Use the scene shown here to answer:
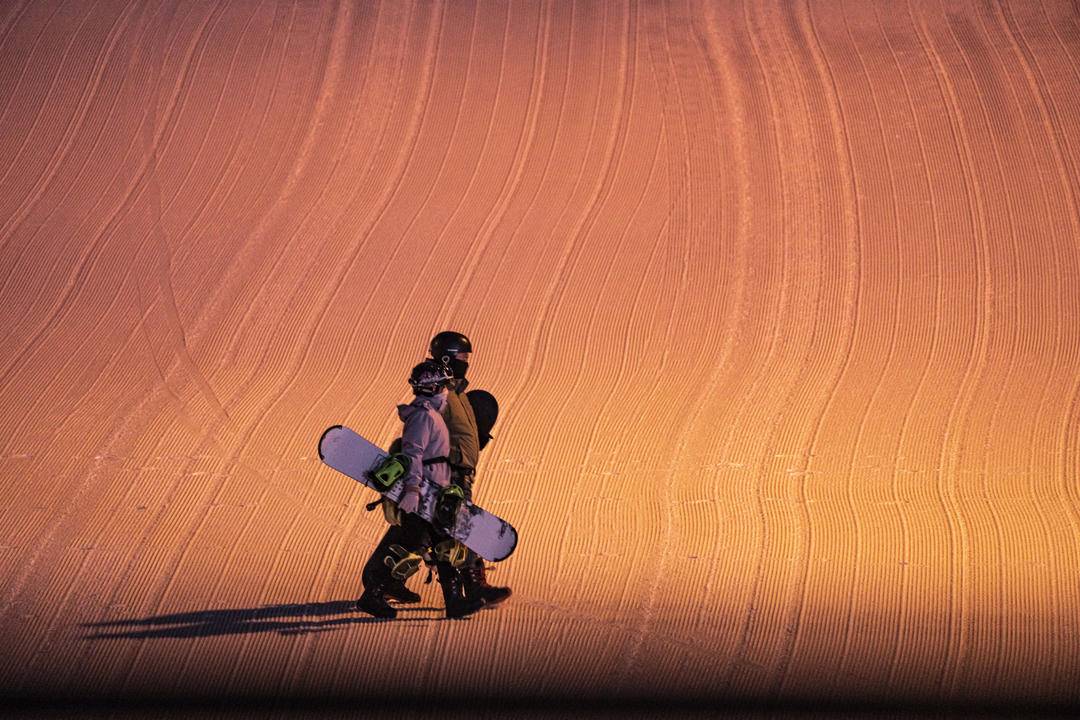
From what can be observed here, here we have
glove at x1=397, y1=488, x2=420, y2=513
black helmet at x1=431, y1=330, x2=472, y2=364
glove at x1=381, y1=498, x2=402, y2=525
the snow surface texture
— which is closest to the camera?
glove at x1=397, y1=488, x2=420, y2=513

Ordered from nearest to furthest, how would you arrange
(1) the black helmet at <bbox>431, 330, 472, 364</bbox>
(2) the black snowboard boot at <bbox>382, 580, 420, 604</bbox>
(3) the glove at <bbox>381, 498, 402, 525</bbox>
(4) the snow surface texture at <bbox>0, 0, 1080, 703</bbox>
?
(3) the glove at <bbox>381, 498, 402, 525</bbox>
(1) the black helmet at <bbox>431, 330, 472, 364</bbox>
(2) the black snowboard boot at <bbox>382, 580, 420, 604</bbox>
(4) the snow surface texture at <bbox>0, 0, 1080, 703</bbox>

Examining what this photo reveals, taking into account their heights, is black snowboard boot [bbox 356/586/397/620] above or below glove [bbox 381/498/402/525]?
below

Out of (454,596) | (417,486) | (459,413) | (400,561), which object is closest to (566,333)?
(454,596)

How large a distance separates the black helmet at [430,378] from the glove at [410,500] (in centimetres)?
47

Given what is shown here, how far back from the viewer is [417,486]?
577 centimetres

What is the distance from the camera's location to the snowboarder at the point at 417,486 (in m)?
5.81

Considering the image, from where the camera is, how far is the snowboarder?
229 inches

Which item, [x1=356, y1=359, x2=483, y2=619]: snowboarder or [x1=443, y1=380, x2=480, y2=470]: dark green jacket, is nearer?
[x1=356, y1=359, x2=483, y2=619]: snowboarder

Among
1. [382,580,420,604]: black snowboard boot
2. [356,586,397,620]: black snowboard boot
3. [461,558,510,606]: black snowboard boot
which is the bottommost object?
[356,586,397,620]: black snowboard boot

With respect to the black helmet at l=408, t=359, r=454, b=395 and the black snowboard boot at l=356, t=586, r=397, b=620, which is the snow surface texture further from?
the black helmet at l=408, t=359, r=454, b=395

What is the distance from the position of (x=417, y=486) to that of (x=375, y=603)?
2.60 feet

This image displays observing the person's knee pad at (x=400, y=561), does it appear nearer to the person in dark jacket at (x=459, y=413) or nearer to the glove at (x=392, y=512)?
the glove at (x=392, y=512)

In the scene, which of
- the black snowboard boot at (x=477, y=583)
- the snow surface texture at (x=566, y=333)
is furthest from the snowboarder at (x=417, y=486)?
the snow surface texture at (x=566, y=333)

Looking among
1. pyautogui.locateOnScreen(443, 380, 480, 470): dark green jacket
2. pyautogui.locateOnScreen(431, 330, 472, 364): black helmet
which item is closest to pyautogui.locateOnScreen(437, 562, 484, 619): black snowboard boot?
pyautogui.locateOnScreen(443, 380, 480, 470): dark green jacket
